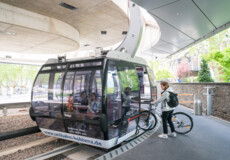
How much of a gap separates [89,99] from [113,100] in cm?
66

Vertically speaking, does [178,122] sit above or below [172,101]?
below

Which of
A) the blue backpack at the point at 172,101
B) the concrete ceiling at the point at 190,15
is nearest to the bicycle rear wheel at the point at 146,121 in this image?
the blue backpack at the point at 172,101

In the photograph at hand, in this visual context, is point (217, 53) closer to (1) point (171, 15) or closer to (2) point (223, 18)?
(2) point (223, 18)

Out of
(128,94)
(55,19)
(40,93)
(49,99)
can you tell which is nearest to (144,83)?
(128,94)

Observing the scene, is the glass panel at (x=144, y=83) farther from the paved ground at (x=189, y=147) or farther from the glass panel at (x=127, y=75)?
the glass panel at (x=127, y=75)

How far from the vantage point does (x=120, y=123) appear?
4.76 meters

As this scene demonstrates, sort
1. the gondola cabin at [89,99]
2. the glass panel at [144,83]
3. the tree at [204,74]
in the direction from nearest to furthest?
the gondola cabin at [89,99] → the glass panel at [144,83] → the tree at [204,74]

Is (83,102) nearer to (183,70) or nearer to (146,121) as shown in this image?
(146,121)

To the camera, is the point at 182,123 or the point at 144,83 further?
the point at 144,83

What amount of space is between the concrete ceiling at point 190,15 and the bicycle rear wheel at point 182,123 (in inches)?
153

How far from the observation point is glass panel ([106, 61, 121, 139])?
4.42m

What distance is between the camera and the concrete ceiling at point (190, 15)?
5926mm

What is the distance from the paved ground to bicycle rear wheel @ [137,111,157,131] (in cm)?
48

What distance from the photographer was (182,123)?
6.04 m
